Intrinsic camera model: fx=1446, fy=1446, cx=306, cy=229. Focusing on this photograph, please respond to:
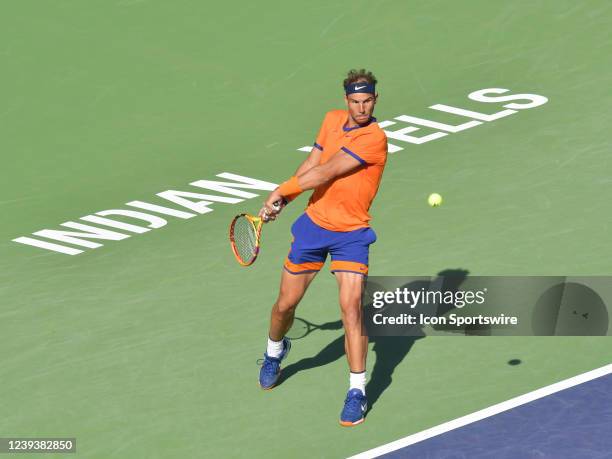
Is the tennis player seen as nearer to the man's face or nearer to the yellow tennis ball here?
the man's face

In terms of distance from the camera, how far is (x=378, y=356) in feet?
44.9

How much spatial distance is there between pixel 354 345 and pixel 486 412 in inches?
50.9

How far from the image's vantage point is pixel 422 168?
17.9m

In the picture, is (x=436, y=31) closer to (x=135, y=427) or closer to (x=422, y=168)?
(x=422, y=168)

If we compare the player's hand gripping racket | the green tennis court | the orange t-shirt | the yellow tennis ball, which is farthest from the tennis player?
the yellow tennis ball

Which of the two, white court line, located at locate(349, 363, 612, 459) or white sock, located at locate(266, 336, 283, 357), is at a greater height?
white sock, located at locate(266, 336, 283, 357)

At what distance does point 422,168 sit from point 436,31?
408 cm

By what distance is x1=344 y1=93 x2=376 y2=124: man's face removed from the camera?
1219 centimetres

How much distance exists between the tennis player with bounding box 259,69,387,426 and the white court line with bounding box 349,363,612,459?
0.48m

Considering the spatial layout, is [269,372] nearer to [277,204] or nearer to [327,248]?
[327,248]

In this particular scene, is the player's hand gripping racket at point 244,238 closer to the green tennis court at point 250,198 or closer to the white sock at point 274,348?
the white sock at point 274,348

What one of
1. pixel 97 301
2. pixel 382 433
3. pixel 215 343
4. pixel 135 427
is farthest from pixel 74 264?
pixel 382 433

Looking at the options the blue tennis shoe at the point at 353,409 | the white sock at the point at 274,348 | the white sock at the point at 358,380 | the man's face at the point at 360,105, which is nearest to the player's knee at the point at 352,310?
the white sock at the point at 358,380

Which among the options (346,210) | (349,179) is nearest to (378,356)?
(346,210)
